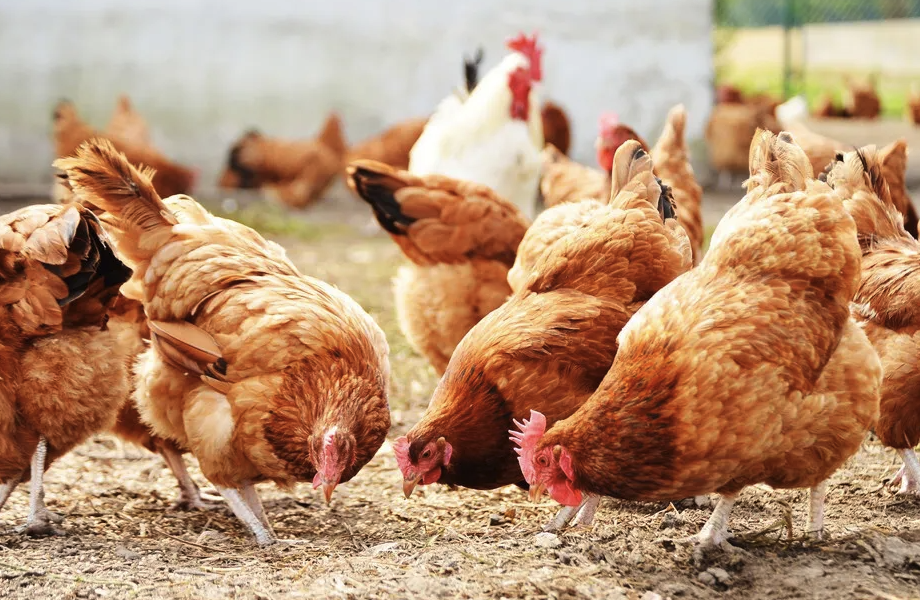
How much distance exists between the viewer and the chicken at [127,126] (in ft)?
34.5

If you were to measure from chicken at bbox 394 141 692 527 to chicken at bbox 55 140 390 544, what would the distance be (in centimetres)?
24

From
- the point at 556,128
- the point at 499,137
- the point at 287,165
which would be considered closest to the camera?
the point at 499,137

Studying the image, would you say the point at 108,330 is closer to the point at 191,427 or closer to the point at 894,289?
the point at 191,427

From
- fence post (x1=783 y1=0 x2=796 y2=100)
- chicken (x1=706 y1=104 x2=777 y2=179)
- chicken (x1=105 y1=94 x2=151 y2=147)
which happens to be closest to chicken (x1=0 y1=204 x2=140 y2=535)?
chicken (x1=105 y1=94 x2=151 y2=147)

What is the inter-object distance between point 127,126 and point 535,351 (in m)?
8.60

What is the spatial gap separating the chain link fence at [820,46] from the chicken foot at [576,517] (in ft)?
41.0

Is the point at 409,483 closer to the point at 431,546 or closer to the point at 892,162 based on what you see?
the point at 431,546

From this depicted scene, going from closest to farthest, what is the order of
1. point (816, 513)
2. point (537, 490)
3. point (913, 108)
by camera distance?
point (537, 490)
point (816, 513)
point (913, 108)

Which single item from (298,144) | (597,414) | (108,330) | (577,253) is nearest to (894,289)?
(577,253)

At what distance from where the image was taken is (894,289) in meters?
3.60

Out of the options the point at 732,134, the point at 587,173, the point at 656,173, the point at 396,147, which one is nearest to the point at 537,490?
the point at 656,173

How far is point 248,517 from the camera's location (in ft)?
11.6

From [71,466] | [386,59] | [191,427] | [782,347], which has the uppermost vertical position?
[386,59]

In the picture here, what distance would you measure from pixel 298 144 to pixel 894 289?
9.15 meters
